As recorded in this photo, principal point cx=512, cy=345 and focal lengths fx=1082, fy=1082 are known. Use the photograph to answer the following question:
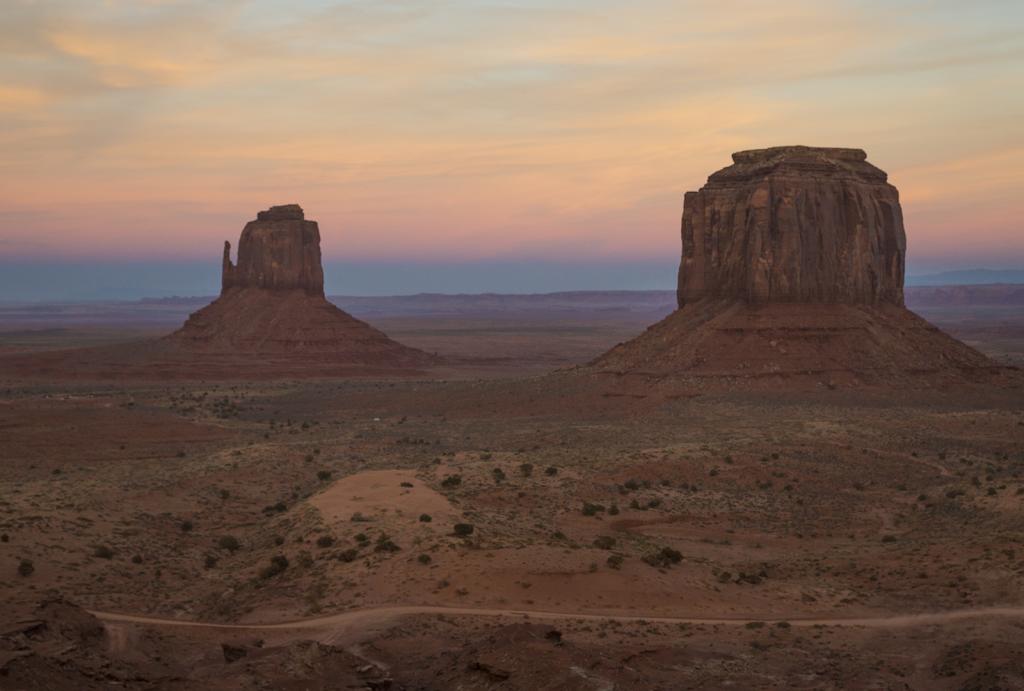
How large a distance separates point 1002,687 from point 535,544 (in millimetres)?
11466

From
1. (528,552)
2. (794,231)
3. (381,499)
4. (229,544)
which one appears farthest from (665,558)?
(794,231)

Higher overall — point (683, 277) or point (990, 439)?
point (683, 277)

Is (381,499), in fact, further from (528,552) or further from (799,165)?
(799,165)

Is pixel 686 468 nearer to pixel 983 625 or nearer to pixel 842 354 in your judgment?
pixel 983 625

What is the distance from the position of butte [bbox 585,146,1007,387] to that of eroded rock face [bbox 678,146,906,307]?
0.06 meters

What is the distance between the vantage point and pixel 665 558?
2583 cm

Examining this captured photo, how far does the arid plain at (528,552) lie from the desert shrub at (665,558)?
68 mm

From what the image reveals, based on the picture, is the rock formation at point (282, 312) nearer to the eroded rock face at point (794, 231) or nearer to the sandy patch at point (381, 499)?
the eroded rock face at point (794, 231)

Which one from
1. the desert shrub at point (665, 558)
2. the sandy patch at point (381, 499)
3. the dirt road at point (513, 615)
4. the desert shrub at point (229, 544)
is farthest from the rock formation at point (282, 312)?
the dirt road at point (513, 615)

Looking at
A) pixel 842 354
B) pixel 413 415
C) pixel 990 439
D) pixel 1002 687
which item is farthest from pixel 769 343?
pixel 1002 687

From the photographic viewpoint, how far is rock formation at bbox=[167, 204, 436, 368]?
100m

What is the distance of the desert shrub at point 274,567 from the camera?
24756mm

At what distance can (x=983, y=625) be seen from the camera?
21797 mm

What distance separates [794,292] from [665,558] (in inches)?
1563
